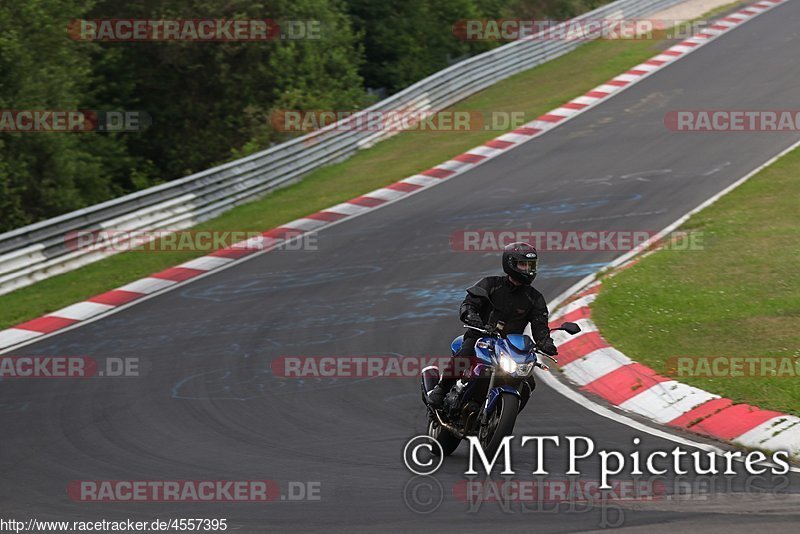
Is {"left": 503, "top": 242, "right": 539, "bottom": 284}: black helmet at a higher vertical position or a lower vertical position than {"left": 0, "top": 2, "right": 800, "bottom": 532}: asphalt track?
higher

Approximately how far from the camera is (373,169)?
2392cm

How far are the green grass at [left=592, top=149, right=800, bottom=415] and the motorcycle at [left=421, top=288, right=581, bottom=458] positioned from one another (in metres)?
2.57

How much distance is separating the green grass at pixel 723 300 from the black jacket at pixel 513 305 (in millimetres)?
2321

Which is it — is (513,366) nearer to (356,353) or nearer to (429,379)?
(429,379)

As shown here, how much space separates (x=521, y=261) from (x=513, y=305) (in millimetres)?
431

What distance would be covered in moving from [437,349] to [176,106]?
1961 cm

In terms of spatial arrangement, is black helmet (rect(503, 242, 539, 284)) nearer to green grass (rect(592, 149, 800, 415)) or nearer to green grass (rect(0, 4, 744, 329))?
green grass (rect(592, 149, 800, 415))

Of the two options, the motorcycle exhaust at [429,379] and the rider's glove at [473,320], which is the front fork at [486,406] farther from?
the motorcycle exhaust at [429,379]

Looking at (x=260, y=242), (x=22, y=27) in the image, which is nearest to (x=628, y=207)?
(x=260, y=242)

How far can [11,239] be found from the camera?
18281mm

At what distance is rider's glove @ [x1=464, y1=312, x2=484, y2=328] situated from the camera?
8.93 m

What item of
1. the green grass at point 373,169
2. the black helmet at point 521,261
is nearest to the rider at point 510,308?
the black helmet at point 521,261

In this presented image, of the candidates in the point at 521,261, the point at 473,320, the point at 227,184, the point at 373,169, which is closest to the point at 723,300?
the point at 521,261

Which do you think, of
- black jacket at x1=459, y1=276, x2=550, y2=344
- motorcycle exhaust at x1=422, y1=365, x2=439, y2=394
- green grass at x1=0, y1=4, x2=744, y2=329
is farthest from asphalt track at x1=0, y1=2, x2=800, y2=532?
green grass at x1=0, y1=4, x2=744, y2=329
